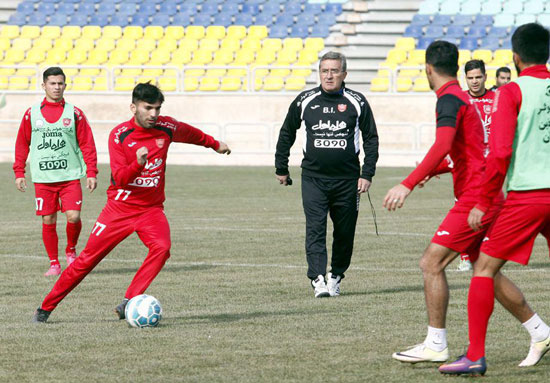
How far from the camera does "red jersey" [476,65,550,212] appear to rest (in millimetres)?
6137

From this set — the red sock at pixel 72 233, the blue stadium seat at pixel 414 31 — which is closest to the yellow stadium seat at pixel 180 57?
the blue stadium seat at pixel 414 31

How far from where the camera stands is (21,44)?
34.2 metres

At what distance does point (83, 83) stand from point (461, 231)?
83.9 ft

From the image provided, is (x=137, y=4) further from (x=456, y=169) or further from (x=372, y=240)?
(x=456, y=169)

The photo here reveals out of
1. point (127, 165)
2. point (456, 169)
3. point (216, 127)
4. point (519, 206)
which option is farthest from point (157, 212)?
point (216, 127)

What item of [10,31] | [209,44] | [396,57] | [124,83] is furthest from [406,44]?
[10,31]

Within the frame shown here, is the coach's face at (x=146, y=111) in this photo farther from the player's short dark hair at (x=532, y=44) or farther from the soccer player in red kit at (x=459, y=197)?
the player's short dark hair at (x=532, y=44)

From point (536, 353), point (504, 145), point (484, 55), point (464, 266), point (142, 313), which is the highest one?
point (504, 145)

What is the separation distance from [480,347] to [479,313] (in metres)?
0.19

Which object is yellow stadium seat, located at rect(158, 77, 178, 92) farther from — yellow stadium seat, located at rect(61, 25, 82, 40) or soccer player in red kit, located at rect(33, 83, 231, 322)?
soccer player in red kit, located at rect(33, 83, 231, 322)

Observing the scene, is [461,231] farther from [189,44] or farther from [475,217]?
[189,44]

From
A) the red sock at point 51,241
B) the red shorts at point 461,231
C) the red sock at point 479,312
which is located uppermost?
the red shorts at point 461,231

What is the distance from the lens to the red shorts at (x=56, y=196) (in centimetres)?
1217

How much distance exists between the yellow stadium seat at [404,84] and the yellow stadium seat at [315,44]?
339cm
